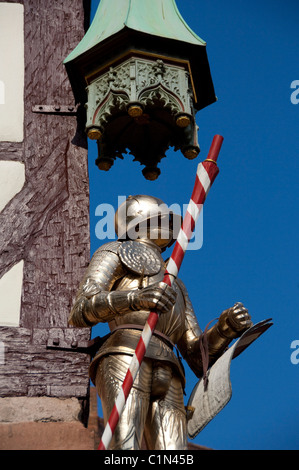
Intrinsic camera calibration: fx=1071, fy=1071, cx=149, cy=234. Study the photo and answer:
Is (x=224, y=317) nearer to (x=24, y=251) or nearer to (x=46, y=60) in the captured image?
(x=24, y=251)

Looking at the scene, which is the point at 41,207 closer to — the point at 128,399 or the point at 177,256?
the point at 177,256

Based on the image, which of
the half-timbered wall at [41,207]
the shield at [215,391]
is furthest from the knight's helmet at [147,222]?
the shield at [215,391]

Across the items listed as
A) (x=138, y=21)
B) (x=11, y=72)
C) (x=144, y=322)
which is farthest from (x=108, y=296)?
(x=11, y=72)

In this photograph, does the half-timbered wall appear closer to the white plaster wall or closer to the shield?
the white plaster wall

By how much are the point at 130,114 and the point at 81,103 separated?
1.09 meters

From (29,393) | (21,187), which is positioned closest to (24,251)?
(21,187)

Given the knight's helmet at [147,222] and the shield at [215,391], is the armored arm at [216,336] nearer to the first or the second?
the shield at [215,391]

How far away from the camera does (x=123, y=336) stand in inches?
240

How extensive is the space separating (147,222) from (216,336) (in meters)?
0.85

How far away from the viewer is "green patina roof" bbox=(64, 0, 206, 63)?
7.02 m

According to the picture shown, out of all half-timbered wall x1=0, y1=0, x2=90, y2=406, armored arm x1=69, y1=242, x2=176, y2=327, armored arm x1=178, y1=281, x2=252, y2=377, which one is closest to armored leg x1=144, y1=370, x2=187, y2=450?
armored arm x1=178, y1=281, x2=252, y2=377

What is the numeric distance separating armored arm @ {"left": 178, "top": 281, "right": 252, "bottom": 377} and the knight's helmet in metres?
0.60
